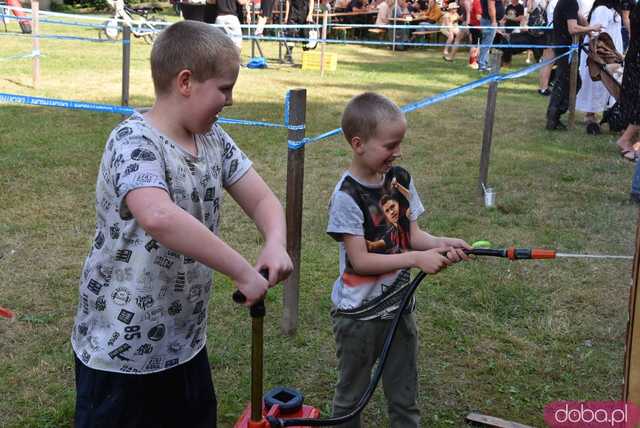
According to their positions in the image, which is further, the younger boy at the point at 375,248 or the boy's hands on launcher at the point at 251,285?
the younger boy at the point at 375,248

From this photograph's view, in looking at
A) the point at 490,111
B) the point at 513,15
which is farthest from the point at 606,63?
the point at 513,15

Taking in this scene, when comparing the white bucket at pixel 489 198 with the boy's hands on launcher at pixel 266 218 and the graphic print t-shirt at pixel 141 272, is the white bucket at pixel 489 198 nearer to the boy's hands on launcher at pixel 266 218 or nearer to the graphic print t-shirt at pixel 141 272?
the boy's hands on launcher at pixel 266 218

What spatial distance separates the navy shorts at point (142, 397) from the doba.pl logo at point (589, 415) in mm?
1143

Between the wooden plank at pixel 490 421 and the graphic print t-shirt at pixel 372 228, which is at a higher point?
the graphic print t-shirt at pixel 372 228

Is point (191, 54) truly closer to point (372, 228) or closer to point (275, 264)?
point (275, 264)

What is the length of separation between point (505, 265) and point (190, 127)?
360 centimetres

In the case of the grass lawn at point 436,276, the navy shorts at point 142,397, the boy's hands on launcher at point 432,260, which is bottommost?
the grass lawn at point 436,276

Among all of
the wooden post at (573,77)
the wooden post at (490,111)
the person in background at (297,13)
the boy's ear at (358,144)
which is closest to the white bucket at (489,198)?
the wooden post at (490,111)

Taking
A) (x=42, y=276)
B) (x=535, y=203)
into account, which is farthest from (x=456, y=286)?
(x=42, y=276)

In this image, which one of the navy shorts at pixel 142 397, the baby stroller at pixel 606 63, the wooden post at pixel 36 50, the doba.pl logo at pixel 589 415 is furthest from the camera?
the wooden post at pixel 36 50

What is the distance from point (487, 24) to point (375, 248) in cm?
1593

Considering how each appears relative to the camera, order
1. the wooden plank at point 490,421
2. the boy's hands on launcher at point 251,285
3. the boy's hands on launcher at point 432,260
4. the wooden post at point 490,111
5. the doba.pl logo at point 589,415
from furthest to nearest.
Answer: the wooden post at point 490,111, the wooden plank at point 490,421, the boy's hands on launcher at point 432,260, the boy's hands on launcher at point 251,285, the doba.pl logo at point 589,415

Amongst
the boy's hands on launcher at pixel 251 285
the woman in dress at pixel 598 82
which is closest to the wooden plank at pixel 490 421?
the boy's hands on launcher at pixel 251 285

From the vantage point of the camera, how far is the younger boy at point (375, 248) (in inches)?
105
